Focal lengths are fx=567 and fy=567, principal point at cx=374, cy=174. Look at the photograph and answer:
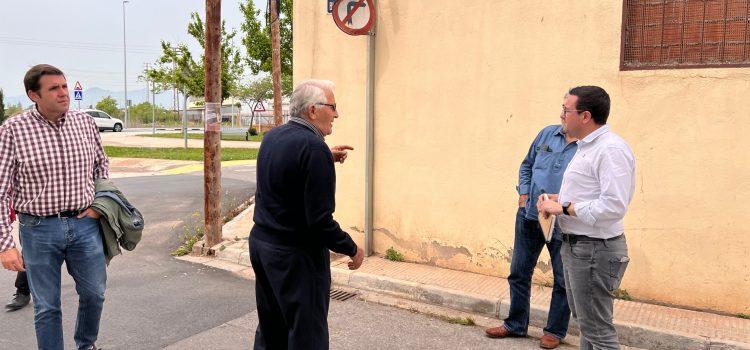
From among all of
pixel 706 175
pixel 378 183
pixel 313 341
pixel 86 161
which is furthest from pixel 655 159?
pixel 86 161

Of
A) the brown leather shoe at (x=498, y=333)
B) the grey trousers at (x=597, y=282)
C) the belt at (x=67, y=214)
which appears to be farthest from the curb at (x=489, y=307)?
the belt at (x=67, y=214)

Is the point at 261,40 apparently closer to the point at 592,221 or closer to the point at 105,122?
the point at 592,221

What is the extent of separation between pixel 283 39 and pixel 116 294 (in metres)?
16.5

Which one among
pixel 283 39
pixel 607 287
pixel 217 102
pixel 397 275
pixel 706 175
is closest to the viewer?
pixel 607 287

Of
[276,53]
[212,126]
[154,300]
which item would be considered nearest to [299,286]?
[154,300]

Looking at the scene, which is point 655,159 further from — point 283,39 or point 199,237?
point 283,39

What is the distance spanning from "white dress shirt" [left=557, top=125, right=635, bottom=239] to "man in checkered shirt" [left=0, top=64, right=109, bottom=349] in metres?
2.83

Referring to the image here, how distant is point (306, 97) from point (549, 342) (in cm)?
272

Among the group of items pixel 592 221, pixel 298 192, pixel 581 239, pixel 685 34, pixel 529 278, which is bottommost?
pixel 529 278

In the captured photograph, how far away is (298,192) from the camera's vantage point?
2.72 metres

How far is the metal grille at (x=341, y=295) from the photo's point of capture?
5.43 m

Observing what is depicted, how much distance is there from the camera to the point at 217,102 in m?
6.82

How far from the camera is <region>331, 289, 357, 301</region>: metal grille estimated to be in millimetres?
5434

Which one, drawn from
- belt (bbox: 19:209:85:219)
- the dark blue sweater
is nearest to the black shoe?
belt (bbox: 19:209:85:219)
